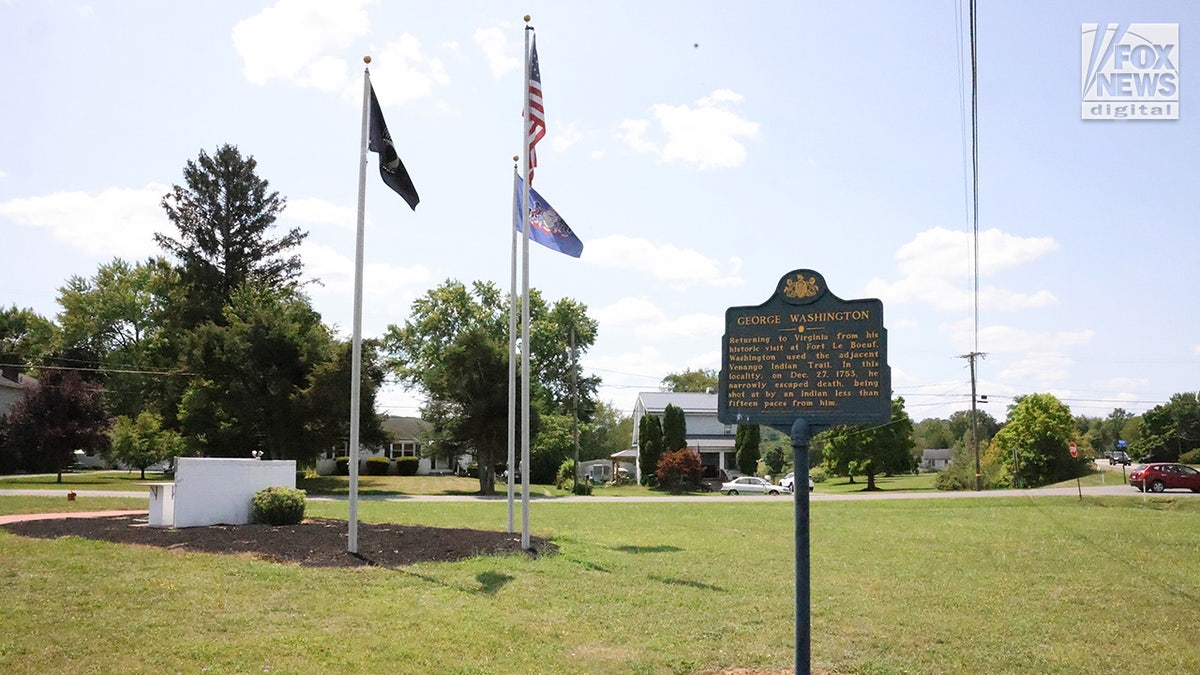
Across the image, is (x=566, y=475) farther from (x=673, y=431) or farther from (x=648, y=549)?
(x=648, y=549)

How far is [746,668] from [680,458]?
144 feet

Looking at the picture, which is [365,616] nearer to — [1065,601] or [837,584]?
[837,584]

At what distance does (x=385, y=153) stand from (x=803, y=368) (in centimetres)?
976

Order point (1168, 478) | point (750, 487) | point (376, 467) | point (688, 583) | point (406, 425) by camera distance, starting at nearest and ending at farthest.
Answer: point (688, 583)
point (1168, 478)
point (750, 487)
point (376, 467)
point (406, 425)

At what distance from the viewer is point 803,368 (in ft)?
24.3

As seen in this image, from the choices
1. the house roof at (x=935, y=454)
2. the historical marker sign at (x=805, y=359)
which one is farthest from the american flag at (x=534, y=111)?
the house roof at (x=935, y=454)

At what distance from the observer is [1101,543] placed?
58.0ft

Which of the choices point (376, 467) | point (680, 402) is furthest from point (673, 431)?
point (376, 467)

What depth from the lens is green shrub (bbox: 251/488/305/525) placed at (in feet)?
61.5

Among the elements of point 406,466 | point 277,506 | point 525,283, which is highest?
point 525,283

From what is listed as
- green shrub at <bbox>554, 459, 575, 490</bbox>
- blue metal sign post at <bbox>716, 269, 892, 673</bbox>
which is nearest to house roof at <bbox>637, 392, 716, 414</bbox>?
green shrub at <bbox>554, 459, 575, 490</bbox>

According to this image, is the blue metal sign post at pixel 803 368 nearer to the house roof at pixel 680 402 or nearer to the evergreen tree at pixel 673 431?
the evergreen tree at pixel 673 431

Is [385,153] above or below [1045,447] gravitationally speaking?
above

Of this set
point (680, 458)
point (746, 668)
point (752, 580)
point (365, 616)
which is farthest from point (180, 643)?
point (680, 458)
